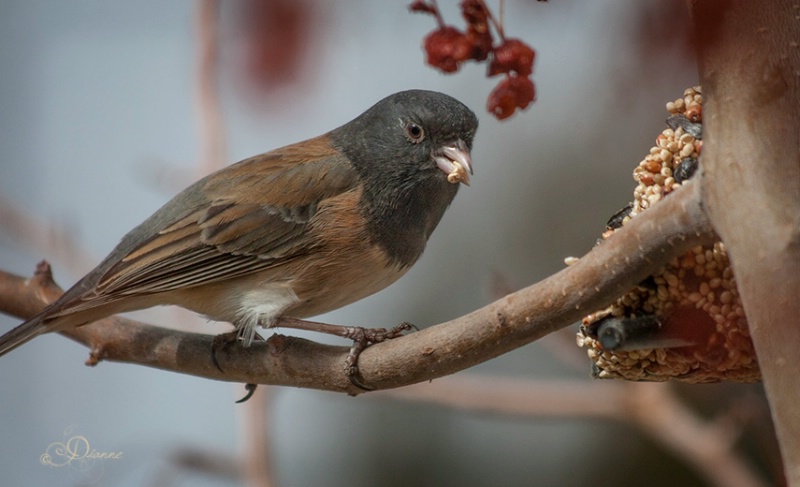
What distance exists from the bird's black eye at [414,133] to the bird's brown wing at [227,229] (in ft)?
0.71

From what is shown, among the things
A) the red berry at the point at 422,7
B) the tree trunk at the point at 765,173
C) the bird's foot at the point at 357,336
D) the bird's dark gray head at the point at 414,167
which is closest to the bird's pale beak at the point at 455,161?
the bird's dark gray head at the point at 414,167

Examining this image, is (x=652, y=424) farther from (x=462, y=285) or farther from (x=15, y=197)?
(x=15, y=197)

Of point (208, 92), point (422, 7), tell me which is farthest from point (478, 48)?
point (208, 92)

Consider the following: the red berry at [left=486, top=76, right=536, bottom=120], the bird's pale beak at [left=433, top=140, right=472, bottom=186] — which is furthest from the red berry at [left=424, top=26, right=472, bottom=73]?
the bird's pale beak at [left=433, top=140, right=472, bottom=186]

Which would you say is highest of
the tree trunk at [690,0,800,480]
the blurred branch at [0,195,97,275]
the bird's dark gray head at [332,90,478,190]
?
the blurred branch at [0,195,97,275]

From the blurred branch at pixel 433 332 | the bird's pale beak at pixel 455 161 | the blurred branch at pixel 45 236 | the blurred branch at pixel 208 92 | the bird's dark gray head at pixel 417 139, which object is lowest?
the blurred branch at pixel 433 332

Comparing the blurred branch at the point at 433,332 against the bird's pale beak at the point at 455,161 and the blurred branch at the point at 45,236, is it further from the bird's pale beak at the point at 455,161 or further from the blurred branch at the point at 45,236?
the blurred branch at the point at 45,236

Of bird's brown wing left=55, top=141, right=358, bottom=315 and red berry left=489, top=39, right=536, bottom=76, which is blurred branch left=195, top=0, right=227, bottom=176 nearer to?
bird's brown wing left=55, top=141, right=358, bottom=315

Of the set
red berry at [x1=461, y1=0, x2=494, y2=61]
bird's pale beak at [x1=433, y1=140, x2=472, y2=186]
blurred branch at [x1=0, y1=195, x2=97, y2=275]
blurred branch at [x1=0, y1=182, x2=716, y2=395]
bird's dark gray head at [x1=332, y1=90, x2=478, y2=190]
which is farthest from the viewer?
blurred branch at [x1=0, y1=195, x2=97, y2=275]

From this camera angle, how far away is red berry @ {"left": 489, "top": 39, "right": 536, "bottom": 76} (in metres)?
1.62

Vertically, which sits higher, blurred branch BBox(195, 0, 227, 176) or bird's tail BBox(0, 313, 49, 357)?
blurred branch BBox(195, 0, 227, 176)

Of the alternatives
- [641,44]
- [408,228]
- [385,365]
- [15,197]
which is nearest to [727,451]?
[408,228]

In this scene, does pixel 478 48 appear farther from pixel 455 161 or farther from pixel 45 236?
pixel 45 236

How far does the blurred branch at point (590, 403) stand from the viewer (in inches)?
131
